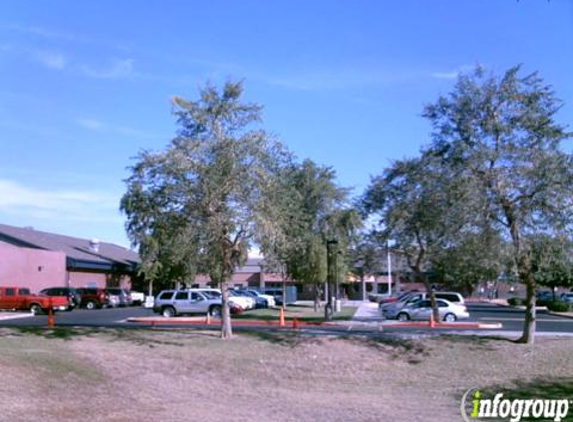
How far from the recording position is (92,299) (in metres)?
51.0

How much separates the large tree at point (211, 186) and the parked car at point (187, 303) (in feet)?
52.8

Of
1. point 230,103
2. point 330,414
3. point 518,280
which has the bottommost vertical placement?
point 330,414

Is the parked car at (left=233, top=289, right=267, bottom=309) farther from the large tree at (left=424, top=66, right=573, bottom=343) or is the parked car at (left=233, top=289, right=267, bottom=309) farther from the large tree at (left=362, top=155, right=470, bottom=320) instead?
the large tree at (left=424, top=66, right=573, bottom=343)

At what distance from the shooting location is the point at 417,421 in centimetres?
1257

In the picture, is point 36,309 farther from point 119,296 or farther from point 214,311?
point 119,296

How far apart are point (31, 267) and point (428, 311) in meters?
31.8

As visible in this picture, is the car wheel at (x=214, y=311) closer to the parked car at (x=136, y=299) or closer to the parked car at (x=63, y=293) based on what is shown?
the parked car at (x=63, y=293)

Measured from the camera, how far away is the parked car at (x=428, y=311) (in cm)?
3594

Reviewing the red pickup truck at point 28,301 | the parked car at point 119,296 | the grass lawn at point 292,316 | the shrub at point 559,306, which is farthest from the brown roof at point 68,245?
the shrub at point 559,306

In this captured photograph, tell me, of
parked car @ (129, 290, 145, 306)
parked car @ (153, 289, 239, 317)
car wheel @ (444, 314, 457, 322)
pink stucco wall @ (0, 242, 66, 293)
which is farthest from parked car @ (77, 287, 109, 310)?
car wheel @ (444, 314, 457, 322)

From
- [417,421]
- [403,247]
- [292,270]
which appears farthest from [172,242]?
[292,270]

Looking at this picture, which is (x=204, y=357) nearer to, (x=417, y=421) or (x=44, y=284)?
(x=417, y=421)

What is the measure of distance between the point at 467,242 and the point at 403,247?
36.8ft

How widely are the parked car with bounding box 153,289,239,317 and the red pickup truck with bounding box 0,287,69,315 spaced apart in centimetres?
734
